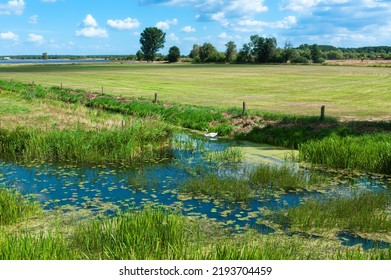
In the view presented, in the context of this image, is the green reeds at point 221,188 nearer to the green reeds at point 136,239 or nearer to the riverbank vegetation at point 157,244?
the riverbank vegetation at point 157,244

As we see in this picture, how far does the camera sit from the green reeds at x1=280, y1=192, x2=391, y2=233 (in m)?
10.6

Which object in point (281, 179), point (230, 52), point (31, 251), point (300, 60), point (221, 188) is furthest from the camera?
point (230, 52)

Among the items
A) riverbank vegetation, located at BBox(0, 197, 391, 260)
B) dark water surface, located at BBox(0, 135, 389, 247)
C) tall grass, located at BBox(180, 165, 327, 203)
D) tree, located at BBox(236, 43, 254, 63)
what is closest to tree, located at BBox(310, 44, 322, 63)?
tree, located at BBox(236, 43, 254, 63)

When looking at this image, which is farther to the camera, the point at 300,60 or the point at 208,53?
the point at 208,53

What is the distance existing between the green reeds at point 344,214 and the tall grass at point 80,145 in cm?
938

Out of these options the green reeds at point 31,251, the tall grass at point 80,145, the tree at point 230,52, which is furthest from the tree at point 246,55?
the green reeds at point 31,251

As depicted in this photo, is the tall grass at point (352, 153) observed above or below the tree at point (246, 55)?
below

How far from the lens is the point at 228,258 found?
702cm

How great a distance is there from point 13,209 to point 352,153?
42.5 ft

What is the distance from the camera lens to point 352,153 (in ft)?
56.4

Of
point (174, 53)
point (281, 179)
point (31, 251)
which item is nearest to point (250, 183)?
point (281, 179)

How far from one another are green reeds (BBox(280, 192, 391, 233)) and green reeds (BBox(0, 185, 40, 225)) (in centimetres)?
689

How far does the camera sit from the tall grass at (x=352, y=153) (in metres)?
16.6

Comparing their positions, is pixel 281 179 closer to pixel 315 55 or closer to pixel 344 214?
pixel 344 214
